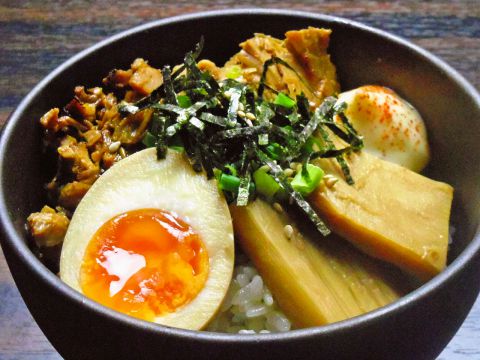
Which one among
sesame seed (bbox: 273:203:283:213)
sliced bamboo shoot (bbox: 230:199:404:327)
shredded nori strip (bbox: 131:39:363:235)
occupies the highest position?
shredded nori strip (bbox: 131:39:363:235)

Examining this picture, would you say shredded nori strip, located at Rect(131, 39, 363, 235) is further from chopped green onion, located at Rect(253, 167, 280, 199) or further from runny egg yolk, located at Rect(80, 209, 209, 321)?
runny egg yolk, located at Rect(80, 209, 209, 321)

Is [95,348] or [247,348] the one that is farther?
[95,348]

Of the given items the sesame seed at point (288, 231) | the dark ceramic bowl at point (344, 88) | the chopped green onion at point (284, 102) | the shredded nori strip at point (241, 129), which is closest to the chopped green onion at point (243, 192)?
the shredded nori strip at point (241, 129)

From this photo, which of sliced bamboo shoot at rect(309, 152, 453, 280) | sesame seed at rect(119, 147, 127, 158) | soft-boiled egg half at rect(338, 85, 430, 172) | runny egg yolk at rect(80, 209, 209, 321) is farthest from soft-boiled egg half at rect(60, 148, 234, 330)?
soft-boiled egg half at rect(338, 85, 430, 172)

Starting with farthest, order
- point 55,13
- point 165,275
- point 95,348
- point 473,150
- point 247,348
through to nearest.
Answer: point 55,13 < point 473,150 < point 165,275 < point 95,348 < point 247,348

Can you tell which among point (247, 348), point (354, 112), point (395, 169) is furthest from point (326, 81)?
point (247, 348)

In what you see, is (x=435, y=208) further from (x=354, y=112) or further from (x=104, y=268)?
(x=104, y=268)

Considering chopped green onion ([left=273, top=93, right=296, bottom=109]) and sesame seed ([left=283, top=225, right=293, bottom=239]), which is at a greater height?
chopped green onion ([left=273, top=93, right=296, bottom=109])

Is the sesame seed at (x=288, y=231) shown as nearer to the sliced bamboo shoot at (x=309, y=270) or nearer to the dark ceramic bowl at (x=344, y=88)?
the sliced bamboo shoot at (x=309, y=270)
